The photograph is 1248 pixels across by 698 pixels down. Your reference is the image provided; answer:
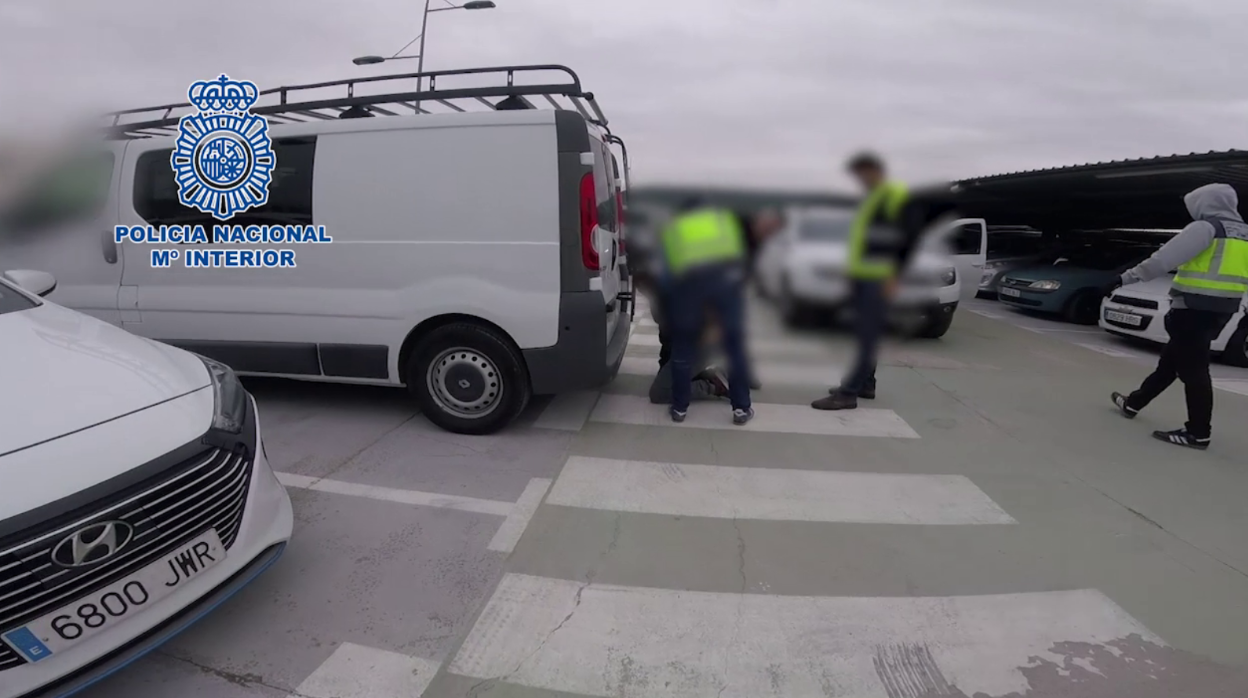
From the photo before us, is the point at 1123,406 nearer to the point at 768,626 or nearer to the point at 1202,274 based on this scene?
the point at 1202,274

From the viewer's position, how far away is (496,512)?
120 inches

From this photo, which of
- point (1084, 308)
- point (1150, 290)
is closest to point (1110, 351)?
point (1150, 290)

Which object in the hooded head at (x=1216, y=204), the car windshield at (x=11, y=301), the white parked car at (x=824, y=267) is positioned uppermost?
the hooded head at (x=1216, y=204)

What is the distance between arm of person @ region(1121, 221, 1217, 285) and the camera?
367cm

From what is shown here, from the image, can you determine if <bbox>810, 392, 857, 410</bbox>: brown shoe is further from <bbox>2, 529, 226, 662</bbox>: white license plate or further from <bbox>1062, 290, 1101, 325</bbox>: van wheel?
<bbox>1062, 290, 1101, 325</bbox>: van wheel

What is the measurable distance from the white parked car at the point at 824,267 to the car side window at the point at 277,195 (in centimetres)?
332

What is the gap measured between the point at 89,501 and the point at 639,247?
1628 millimetres

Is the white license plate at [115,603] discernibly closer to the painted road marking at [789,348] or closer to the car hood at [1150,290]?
the painted road marking at [789,348]

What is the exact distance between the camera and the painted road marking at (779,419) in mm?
4250

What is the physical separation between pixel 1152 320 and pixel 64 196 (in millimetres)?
9768

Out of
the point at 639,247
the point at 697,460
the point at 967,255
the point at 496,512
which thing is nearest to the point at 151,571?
the point at 496,512

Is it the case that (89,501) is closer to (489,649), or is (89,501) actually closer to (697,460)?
(489,649)

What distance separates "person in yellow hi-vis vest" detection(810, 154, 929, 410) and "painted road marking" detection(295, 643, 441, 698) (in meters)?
1.77

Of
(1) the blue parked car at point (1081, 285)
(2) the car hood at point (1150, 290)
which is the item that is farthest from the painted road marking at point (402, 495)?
(2) the car hood at point (1150, 290)
